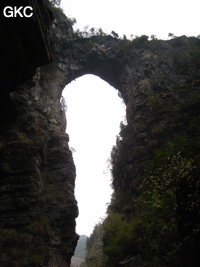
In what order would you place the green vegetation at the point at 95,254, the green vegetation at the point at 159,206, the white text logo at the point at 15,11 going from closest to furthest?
the white text logo at the point at 15,11, the green vegetation at the point at 159,206, the green vegetation at the point at 95,254

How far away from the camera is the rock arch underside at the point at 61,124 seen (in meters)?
12.5

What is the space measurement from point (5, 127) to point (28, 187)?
178 inches

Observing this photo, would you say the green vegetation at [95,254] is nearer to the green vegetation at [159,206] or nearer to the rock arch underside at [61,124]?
the green vegetation at [159,206]

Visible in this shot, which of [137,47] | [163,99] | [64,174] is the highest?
[137,47]

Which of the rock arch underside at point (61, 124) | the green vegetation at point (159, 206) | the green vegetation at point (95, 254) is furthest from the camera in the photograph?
the green vegetation at point (95, 254)

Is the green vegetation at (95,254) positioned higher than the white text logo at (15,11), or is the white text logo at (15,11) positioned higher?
the white text logo at (15,11)

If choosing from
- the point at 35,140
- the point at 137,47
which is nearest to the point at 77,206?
the point at 35,140

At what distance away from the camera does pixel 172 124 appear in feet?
69.0

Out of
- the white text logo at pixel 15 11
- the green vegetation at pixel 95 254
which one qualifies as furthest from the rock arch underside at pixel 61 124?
the green vegetation at pixel 95 254

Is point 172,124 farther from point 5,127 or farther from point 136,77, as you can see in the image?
point 5,127

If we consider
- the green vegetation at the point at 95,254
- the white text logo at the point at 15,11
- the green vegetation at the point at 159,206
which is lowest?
the green vegetation at the point at 95,254

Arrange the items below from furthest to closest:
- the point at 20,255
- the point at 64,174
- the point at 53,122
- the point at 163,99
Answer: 1. the point at 163,99
2. the point at 53,122
3. the point at 64,174
4. the point at 20,255

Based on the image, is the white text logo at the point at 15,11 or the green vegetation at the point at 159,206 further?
the green vegetation at the point at 159,206

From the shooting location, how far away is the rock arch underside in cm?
1249
